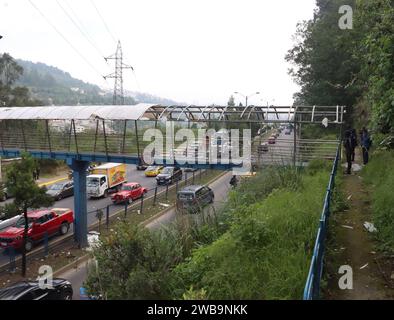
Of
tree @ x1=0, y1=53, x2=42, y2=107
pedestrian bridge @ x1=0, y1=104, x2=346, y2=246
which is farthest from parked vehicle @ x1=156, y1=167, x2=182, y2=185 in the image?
tree @ x1=0, y1=53, x2=42, y2=107

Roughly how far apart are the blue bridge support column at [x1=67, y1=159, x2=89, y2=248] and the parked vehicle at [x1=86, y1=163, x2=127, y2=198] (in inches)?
405

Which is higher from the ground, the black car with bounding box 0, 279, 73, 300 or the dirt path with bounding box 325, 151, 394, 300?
the dirt path with bounding box 325, 151, 394, 300

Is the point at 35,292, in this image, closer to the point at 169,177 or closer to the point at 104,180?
the point at 104,180

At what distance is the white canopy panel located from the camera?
19.5 metres

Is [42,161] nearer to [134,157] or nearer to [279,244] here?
[134,157]

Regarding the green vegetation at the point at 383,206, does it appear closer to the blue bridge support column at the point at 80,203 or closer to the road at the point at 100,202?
the blue bridge support column at the point at 80,203

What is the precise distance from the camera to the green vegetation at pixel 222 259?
5.41 m

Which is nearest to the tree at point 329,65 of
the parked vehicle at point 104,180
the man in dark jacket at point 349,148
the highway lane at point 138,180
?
the highway lane at point 138,180

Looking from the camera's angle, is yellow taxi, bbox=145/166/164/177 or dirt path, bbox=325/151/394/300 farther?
yellow taxi, bbox=145/166/164/177

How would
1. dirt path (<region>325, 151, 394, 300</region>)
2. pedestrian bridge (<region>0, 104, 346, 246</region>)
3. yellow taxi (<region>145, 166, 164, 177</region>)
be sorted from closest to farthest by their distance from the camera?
1. dirt path (<region>325, 151, 394, 300</region>)
2. pedestrian bridge (<region>0, 104, 346, 246</region>)
3. yellow taxi (<region>145, 166, 164, 177</region>)

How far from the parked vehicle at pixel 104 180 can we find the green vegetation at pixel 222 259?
80.0 ft

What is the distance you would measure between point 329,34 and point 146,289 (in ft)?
84.9

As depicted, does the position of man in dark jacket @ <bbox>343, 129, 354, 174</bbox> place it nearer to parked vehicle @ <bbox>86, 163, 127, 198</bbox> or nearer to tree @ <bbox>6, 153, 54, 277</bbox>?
tree @ <bbox>6, 153, 54, 277</bbox>

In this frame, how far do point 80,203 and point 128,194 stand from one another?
7.93 m
